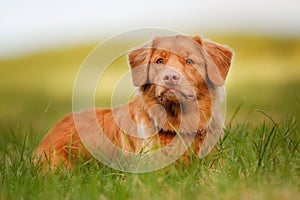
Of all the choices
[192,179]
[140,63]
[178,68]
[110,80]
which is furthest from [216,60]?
[110,80]

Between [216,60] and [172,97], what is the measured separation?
0.52 metres

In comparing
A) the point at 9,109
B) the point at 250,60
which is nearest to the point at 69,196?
the point at 9,109

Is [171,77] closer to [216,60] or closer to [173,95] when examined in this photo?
[173,95]

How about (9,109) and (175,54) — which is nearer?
(175,54)

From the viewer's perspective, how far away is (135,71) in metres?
4.88

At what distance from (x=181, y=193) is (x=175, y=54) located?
1.18 m

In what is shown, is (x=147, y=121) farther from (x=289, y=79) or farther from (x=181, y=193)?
(x=289, y=79)

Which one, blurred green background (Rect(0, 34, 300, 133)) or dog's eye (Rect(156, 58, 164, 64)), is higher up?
dog's eye (Rect(156, 58, 164, 64))

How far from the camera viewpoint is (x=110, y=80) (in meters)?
12.1

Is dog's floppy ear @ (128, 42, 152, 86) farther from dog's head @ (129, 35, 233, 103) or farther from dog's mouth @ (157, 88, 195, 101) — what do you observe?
dog's mouth @ (157, 88, 195, 101)

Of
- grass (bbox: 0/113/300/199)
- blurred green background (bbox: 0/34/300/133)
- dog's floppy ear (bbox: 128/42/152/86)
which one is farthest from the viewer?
blurred green background (bbox: 0/34/300/133)

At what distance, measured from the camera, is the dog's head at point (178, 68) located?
459cm

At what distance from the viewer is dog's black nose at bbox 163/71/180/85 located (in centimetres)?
450

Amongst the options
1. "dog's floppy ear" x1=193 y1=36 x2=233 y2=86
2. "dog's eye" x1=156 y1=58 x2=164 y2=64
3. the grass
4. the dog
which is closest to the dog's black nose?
the dog
